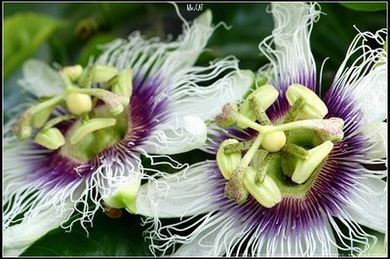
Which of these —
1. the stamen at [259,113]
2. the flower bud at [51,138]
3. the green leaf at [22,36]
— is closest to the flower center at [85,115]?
the flower bud at [51,138]

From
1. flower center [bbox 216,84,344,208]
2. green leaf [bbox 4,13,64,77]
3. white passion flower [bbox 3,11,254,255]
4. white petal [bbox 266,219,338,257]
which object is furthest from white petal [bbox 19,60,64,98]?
white petal [bbox 266,219,338,257]

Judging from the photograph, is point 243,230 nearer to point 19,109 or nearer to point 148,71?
point 148,71

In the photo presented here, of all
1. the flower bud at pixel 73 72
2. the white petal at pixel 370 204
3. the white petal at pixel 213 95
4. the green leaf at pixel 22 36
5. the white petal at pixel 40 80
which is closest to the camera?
the white petal at pixel 370 204

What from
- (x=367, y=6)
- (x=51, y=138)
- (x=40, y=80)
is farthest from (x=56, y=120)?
(x=367, y=6)

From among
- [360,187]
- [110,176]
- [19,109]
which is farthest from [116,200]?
[19,109]

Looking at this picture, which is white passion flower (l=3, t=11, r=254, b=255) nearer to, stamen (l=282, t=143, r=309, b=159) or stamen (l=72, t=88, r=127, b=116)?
stamen (l=72, t=88, r=127, b=116)

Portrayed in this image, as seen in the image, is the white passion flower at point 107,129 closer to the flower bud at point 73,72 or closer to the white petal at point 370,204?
the flower bud at point 73,72
